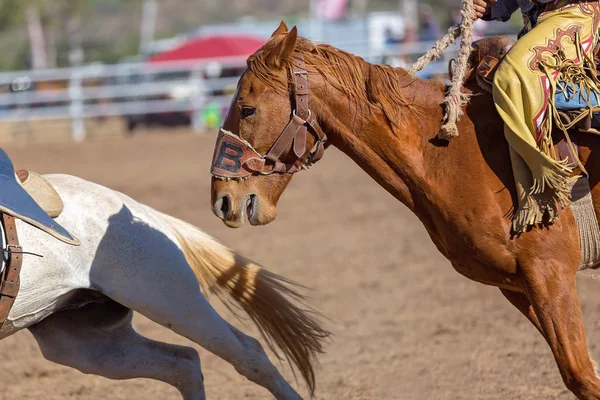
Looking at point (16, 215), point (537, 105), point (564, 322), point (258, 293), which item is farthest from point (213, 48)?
point (564, 322)

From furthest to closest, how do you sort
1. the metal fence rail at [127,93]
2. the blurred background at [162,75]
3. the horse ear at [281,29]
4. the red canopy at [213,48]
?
the red canopy at [213,48]
the blurred background at [162,75]
the metal fence rail at [127,93]
the horse ear at [281,29]

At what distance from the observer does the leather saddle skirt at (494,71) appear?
3100 millimetres

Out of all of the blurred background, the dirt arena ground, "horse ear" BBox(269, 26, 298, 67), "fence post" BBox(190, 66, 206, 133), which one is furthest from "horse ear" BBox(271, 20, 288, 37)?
"fence post" BBox(190, 66, 206, 133)

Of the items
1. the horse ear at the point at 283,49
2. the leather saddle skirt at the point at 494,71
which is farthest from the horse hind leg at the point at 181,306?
the leather saddle skirt at the point at 494,71

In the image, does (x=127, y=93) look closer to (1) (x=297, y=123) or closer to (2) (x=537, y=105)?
(1) (x=297, y=123)

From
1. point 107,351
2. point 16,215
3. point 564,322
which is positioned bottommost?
point 107,351

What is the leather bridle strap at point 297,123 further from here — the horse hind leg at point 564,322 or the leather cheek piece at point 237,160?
the horse hind leg at point 564,322

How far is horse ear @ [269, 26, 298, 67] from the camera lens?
9.88 ft

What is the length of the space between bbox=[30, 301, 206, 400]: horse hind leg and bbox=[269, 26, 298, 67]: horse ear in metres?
→ 1.55

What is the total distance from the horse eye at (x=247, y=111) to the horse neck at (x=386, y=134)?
24 cm

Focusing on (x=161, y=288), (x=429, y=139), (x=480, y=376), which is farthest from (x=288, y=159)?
(x=480, y=376)

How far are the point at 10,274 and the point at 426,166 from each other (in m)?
1.72

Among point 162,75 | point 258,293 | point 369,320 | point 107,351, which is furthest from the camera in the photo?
point 162,75

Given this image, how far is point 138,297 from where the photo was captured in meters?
3.61
